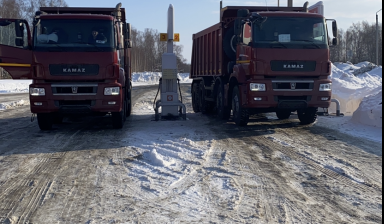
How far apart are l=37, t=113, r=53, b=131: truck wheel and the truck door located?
1.11m

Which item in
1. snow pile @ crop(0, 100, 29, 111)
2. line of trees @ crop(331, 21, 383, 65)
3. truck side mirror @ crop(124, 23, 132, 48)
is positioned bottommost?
snow pile @ crop(0, 100, 29, 111)

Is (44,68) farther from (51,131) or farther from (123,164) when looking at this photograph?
(123,164)

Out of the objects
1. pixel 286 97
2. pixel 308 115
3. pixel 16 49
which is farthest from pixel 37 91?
pixel 308 115

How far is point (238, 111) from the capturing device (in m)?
10.8

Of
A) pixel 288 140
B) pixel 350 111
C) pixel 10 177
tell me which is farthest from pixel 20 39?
pixel 350 111

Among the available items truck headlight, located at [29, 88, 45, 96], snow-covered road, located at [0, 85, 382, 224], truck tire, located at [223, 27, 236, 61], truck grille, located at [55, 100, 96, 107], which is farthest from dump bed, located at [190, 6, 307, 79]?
A: truck headlight, located at [29, 88, 45, 96]

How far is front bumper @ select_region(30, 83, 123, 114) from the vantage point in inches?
373

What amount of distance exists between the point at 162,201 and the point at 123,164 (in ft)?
6.50

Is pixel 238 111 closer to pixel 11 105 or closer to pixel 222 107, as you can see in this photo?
pixel 222 107

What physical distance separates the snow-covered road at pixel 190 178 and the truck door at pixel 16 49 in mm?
1584

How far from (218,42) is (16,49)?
239 inches

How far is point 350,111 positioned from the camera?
14.7 meters

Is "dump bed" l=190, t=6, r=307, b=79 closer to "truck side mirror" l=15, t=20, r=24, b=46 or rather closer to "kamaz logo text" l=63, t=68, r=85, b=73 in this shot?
"kamaz logo text" l=63, t=68, r=85, b=73

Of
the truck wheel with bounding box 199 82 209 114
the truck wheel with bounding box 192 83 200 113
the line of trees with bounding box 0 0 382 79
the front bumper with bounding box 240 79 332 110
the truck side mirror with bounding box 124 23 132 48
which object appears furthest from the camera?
the line of trees with bounding box 0 0 382 79
